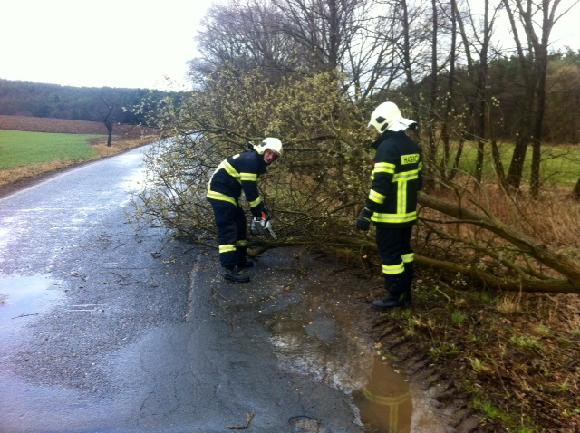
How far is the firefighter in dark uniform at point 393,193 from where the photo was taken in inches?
178

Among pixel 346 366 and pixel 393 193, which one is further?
pixel 393 193

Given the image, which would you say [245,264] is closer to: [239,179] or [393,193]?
[239,179]

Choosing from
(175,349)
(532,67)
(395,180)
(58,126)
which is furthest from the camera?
(58,126)

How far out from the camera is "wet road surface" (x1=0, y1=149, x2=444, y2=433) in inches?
128

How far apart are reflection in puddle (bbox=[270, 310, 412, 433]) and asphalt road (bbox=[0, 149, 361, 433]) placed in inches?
2.7

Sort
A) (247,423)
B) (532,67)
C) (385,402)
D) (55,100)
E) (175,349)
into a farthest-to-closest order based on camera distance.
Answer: (55,100), (532,67), (175,349), (385,402), (247,423)

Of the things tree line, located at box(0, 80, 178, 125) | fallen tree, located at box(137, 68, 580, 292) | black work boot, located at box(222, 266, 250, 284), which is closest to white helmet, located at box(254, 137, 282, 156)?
fallen tree, located at box(137, 68, 580, 292)

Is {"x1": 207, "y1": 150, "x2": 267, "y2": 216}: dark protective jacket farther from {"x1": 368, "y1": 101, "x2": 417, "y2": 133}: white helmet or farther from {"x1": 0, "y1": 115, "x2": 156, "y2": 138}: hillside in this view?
{"x1": 0, "y1": 115, "x2": 156, "y2": 138}: hillside

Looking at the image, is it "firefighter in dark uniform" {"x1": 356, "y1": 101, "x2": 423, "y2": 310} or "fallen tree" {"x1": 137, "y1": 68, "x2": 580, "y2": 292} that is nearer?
"firefighter in dark uniform" {"x1": 356, "y1": 101, "x2": 423, "y2": 310}

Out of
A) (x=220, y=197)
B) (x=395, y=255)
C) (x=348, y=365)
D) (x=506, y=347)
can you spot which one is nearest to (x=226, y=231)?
(x=220, y=197)

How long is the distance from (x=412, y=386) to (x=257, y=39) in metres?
18.8

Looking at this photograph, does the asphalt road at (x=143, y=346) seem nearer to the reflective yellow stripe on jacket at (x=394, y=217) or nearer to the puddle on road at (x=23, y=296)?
the puddle on road at (x=23, y=296)

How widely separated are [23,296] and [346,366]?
3670mm

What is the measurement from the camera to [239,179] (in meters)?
5.82
